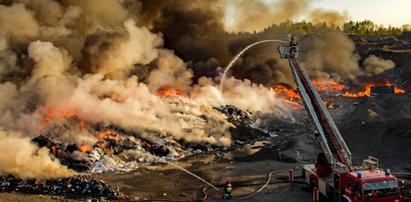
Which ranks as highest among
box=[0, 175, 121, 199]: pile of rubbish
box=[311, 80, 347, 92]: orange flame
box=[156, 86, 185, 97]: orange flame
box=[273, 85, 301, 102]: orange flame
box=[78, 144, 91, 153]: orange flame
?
box=[311, 80, 347, 92]: orange flame

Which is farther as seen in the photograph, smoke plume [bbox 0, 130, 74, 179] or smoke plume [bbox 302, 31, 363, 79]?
smoke plume [bbox 302, 31, 363, 79]

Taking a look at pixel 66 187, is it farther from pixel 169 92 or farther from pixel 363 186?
pixel 169 92

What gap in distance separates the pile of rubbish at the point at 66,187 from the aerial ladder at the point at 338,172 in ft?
27.1

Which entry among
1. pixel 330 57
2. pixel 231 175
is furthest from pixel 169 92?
pixel 330 57

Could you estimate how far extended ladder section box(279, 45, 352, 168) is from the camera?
50.4 feet

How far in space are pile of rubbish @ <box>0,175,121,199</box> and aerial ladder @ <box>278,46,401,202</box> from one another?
8258 millimetres

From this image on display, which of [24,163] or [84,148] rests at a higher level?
[84,148]

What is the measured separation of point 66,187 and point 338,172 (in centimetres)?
1119

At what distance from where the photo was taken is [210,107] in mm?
32656

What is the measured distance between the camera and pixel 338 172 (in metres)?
13.9

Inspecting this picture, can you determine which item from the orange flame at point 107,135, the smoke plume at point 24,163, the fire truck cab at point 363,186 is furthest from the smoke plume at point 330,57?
the fire truck cab at point 363,186

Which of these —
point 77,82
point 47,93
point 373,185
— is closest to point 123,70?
point 77,82

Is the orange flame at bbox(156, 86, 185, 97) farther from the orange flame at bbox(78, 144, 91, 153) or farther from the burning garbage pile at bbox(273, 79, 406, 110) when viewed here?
the burning garbage pile at bbox(273, 79, 406, 110)

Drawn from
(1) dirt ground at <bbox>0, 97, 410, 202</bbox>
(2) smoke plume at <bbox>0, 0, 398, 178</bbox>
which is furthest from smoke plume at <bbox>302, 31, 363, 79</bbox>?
(1) dirt ground at <bbox>0, 97, 410, 202</bbox>
